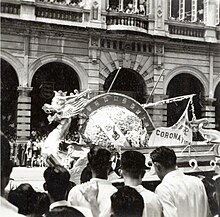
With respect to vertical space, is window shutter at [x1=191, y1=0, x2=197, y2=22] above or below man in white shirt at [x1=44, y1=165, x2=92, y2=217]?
above

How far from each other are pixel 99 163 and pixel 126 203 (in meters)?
0.39

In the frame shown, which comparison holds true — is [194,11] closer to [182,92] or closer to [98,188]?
[182,92]

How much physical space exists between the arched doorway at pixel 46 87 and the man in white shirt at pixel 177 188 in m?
2.38

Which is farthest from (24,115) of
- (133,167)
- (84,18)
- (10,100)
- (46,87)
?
(133,167)

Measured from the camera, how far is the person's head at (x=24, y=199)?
1.68 meters

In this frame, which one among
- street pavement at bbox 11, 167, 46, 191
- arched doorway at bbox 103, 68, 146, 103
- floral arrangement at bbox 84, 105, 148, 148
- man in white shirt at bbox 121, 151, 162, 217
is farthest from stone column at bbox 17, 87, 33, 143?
man in white shirt at bbox 121, 151, 162, 217

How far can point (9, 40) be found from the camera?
5062 mm

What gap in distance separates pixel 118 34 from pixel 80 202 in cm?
390

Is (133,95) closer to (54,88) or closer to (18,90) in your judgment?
(54,88)

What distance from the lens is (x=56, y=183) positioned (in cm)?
174

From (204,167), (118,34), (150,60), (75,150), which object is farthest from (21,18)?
(204,167)

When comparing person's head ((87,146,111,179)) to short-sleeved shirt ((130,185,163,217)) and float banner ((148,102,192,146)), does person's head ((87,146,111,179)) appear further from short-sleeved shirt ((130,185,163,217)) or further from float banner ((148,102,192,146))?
float banner ((148,102,192,146))

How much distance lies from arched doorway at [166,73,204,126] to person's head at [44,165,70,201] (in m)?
2.90

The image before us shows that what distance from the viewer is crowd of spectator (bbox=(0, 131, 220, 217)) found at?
1.53 m
